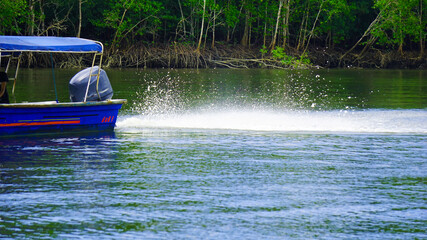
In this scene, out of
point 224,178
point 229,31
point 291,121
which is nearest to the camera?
point 224,178

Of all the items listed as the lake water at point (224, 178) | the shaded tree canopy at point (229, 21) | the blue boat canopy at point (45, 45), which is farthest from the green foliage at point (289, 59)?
the blue boat canopy at point (45, 45)

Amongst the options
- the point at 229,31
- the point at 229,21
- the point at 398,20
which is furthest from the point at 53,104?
the point at 229,31

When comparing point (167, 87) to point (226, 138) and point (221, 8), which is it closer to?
point (226, 138)

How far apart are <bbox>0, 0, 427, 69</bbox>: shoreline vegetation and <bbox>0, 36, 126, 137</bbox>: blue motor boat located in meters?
31.0

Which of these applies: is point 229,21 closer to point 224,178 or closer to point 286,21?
point 286,21

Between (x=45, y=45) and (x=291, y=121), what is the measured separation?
6.23 m

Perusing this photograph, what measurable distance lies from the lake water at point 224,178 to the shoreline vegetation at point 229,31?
31874 mm

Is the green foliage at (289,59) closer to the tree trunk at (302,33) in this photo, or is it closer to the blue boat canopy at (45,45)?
the tree trunk at (302,33)

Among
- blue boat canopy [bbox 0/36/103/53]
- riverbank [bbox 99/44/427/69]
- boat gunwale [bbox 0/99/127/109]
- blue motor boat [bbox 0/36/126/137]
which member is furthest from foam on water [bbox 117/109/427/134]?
riverbank [bbox 99/44/427/69]

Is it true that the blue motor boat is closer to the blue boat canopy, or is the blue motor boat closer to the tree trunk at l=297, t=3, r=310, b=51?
the blue boat canopy

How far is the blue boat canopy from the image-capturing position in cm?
1362

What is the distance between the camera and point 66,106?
14.1 metres

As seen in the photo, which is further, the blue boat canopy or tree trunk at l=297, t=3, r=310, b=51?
tree trunk at l=297, t=3, r=310, b=51

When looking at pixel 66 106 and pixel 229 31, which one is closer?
pixel 66 106
